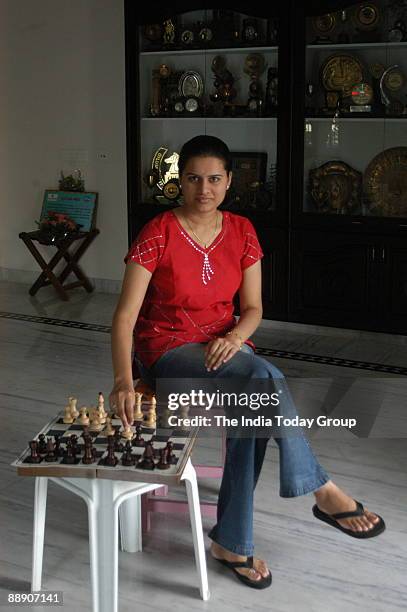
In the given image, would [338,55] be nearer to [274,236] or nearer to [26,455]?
[274,236]

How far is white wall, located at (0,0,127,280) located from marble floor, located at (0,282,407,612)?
Result: 72.6 inches

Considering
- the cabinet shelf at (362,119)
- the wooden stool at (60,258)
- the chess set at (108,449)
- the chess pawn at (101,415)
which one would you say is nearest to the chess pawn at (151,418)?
the chess set at (108,449)

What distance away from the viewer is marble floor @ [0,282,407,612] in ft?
8.18

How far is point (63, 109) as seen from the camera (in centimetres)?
634

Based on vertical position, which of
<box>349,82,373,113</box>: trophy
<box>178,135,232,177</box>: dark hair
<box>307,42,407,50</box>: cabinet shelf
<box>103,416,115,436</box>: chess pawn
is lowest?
<box>103,416,115,436</box>: chess pawn

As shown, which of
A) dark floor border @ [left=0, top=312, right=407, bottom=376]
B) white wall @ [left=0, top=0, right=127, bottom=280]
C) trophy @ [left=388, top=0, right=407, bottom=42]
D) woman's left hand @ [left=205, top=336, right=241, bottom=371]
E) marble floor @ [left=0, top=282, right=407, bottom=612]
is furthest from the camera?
white wall @ [left=0, top=0, right=127, bottom=280]

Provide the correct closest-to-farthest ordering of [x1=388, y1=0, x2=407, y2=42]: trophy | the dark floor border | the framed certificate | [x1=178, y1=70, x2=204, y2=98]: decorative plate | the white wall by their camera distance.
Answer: the dark floor border
[x1=388, y1=0, x2=407, y2=42]: trophy
the framed certificate
[x1=178, y1=70, x2=204, y2=98]: decorative plate
the white wall

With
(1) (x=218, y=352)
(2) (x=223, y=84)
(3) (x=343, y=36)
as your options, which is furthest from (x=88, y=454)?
(2) (x=223, y=84)

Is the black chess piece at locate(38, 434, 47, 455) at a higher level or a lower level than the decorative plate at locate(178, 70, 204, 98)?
lower

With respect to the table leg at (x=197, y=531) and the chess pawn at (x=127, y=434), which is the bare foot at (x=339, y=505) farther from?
the chess pawn at (x=127, y=434)

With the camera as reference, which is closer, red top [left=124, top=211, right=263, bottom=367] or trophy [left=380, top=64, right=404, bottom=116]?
red top [left=124, top=211, right=263, bottom=367]

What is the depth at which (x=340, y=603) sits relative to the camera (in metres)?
2.44

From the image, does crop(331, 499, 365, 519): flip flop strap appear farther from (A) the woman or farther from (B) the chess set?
(B) the chess set

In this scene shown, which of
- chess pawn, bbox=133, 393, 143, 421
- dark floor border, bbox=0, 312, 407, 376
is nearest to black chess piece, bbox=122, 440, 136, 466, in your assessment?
chess pawn, bbox=133, 393, 143, 421
